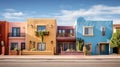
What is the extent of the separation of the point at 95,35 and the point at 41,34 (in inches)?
335

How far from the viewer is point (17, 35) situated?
49.4 meters

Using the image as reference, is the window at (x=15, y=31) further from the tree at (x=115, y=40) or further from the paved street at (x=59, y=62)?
the paved street at (x=59, y=62)

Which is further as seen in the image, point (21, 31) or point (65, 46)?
point (21, 31)

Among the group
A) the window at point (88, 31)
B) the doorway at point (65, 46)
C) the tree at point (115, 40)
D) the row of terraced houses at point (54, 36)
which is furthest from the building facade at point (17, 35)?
the tree at point (115, 40)

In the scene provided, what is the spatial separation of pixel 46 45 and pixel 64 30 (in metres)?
4.38

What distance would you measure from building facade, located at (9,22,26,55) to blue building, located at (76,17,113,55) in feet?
29.1

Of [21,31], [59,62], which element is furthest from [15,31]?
[59,62]

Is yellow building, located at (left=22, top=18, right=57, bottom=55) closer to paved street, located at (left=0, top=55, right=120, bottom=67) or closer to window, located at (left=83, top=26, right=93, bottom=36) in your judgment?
window, located at (left=83, top=26, right=93, bottom=36)

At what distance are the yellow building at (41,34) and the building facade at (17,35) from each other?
114 cm

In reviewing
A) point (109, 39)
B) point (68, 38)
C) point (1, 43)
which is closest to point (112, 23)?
point (109, 39)

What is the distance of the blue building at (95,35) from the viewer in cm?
4797

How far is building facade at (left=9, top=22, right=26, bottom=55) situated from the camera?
159ft

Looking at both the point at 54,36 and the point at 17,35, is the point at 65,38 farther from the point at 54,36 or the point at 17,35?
the point at 17,35

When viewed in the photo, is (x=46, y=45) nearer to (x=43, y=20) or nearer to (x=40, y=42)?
(x=40, y=42)
